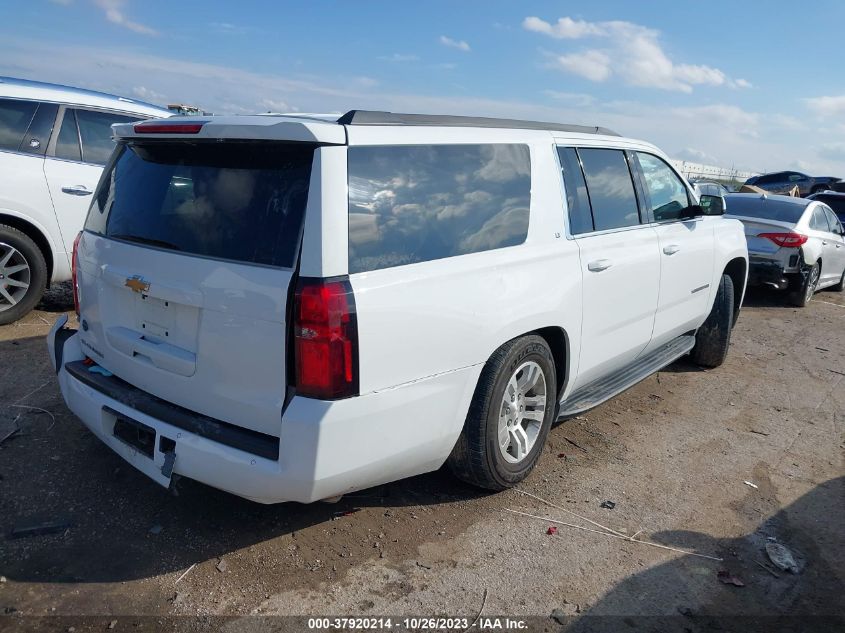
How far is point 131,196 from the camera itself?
328 centimetres

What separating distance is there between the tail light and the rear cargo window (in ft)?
0.62

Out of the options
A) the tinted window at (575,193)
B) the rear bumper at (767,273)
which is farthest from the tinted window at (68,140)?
the rear bumper at (767,273)

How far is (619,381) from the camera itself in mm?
4496

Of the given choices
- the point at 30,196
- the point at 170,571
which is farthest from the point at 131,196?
the point at 30,196

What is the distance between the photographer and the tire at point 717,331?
5941 millimetres

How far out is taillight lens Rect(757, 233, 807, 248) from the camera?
942 centimetres

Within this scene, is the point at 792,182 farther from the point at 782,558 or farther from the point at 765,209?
the point at 782,558

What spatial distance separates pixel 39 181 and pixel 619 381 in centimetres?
518

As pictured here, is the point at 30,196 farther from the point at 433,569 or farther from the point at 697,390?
the point at 697,390

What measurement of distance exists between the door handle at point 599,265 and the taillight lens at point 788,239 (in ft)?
21.9

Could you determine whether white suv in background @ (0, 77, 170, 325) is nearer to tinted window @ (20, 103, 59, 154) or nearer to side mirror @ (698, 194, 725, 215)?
tinted window @ (20, 103, 59, 154)

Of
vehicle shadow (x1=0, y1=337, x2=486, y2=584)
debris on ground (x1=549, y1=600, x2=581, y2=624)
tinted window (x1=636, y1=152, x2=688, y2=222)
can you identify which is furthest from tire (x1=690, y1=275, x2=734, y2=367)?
debris on ground (x1=549, y1=600, x2=581, y2=624)

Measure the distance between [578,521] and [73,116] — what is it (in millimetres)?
5763

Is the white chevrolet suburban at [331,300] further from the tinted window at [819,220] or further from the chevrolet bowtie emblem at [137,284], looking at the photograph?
the tinted window at [819,220]
